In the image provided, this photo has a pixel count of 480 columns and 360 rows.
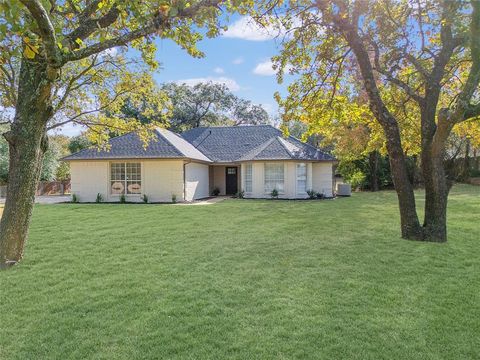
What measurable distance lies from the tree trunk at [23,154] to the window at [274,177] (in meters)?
17.3

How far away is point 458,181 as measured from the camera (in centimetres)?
3869

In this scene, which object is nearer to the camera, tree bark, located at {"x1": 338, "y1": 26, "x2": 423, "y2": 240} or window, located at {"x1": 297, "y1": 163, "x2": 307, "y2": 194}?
tree bark, located at {"x1": 338, "y1": 26, "x2": 423, "y2": 240}

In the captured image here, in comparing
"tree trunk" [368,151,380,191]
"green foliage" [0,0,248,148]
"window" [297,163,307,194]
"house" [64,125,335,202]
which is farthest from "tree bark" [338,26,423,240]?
"tree trunk" [368,151,380,191]

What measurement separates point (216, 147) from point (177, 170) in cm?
671

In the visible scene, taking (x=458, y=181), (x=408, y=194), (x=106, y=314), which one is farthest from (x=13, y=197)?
(x=458, y=181)

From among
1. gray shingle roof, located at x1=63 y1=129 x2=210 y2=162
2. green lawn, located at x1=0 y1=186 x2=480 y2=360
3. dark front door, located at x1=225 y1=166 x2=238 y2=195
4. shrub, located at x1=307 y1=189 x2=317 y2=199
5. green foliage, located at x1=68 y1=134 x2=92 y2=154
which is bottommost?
green lawn, located at x1=0 y1=186 x2=480 y2=360

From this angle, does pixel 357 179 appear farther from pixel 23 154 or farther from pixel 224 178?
pixel 23 154

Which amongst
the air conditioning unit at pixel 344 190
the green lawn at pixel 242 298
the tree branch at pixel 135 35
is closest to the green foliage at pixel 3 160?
the air conditioning unit at pixel 344 190

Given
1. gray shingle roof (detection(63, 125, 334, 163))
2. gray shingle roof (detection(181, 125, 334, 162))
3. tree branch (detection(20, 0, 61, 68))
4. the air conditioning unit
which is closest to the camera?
tree branch (detection(20, 0, 61, 68))

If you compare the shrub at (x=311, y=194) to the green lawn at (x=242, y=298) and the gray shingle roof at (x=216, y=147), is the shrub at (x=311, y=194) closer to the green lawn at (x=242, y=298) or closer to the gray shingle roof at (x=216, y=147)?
the gray shingle roof at (x=216, y=147)

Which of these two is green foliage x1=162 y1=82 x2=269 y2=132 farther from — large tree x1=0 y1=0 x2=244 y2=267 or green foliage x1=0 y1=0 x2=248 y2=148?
large tree x1=0 y1=0 x2=244 y2=267

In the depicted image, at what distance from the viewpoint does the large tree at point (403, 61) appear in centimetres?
837

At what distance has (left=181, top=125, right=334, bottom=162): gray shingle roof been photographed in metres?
23.7

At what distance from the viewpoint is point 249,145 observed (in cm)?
2753
